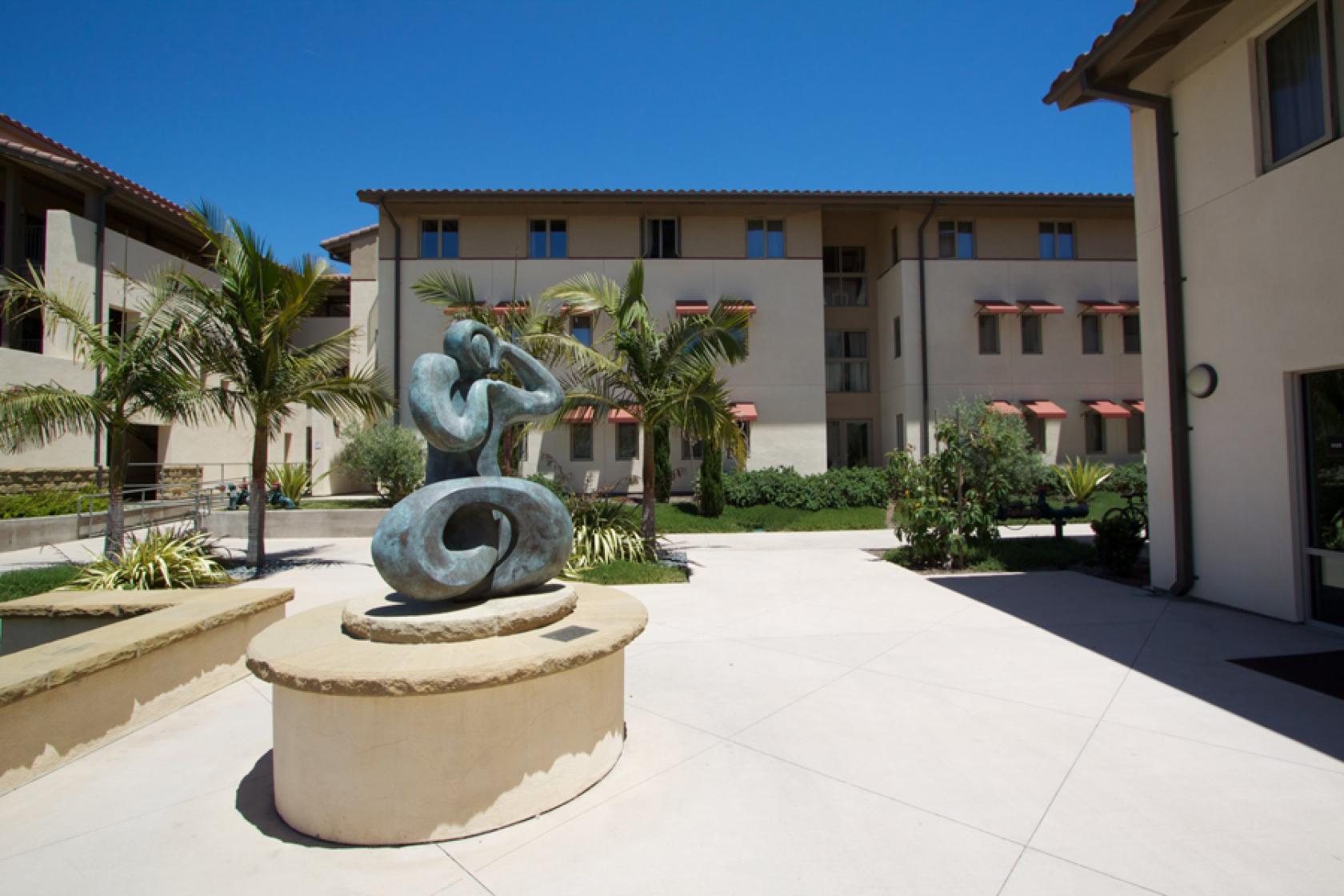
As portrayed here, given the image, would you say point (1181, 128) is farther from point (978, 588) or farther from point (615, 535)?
point (615, 535)

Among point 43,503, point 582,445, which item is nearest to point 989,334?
point 582,445

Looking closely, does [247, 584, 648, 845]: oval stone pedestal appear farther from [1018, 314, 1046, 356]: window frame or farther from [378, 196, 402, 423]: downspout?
[1018, 314, 1046, 356]: window frame

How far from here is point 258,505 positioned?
34.4ft

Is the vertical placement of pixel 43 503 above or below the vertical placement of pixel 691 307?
below

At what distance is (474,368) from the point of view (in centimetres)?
449

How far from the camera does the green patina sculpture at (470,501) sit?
12.6ft

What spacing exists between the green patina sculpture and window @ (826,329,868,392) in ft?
70.6

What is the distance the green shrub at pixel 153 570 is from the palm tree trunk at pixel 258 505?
35.7 inches

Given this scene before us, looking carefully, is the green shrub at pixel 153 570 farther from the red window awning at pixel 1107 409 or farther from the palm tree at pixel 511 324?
the red window awning at pixel 1107 409

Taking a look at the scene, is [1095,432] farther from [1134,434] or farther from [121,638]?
[121,638]

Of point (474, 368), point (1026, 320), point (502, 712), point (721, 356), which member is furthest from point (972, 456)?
Result: point (1026, 320)

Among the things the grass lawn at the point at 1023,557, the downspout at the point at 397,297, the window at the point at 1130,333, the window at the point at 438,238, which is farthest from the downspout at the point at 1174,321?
the downspout at the point at 397,297

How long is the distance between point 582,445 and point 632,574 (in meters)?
12.3

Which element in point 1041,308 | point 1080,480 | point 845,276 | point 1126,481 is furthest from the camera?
point 845,276
